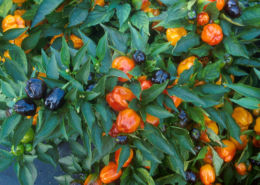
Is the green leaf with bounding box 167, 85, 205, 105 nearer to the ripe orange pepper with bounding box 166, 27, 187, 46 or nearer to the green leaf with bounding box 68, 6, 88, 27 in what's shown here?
the ripe orange pepper with bounding box 166, 27, 187, 46

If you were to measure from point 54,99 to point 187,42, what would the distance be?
2.14 feet

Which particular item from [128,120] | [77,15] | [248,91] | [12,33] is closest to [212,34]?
[248,91]

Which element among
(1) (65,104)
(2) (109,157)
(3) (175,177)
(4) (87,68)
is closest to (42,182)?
(2) (109,157)

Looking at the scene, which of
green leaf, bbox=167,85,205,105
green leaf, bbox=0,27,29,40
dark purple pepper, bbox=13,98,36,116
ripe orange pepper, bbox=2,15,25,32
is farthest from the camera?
ripe orange pepper, bbox=2,15,25,32

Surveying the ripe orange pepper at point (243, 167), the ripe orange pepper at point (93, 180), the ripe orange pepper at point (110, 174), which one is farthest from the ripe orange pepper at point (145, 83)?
the ripe orange pepper at point (243, 167)

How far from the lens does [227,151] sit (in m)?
1.11

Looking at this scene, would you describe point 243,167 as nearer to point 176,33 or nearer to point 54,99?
point 176,33

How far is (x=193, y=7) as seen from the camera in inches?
36.5

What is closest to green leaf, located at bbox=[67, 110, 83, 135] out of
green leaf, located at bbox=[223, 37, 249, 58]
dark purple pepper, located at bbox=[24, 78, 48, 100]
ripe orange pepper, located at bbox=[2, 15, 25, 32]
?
dark purple pepper, located at bbox=[24, 78, 48, 100]

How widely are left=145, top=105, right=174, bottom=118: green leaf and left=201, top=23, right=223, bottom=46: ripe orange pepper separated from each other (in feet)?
1.43

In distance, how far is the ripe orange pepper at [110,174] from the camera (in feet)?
3.36

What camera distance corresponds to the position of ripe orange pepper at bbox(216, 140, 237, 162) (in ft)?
3.63

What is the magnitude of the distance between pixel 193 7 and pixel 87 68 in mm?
594

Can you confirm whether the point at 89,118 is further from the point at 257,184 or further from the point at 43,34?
the point at 257,184
